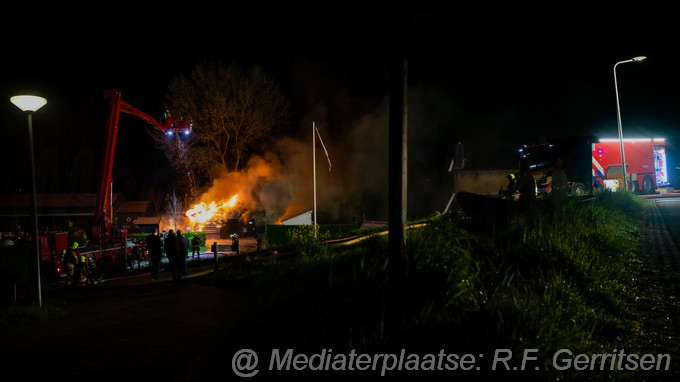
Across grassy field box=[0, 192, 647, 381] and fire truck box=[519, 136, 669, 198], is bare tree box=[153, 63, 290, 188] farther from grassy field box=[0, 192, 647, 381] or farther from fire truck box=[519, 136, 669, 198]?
grassy field box=[0, 192, 647, 381]

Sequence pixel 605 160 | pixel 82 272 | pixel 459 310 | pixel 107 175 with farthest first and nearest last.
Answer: pixel 605 160
pixel 107 175
pixel 82 272
pixel 459 310

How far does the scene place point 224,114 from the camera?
119ft

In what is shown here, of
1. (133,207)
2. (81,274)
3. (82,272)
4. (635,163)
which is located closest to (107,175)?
(82,272)

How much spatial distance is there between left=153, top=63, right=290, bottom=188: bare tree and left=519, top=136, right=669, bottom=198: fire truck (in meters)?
21.2

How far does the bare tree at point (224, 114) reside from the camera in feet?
119

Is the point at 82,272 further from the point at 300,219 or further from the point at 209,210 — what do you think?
the point at 209,210

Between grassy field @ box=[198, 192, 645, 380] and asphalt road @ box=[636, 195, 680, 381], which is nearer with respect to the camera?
grassy field @ box=[198, 192, 645, 380]

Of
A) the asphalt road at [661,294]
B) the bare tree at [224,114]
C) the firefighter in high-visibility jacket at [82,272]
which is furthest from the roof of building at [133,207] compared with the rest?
the asphalt road at [661,294]

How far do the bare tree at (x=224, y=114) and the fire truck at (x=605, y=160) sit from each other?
21171 millimetres

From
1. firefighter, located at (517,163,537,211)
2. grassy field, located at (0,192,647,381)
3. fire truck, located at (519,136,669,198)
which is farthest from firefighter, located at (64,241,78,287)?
fire truck, located at (519,136,669,198)

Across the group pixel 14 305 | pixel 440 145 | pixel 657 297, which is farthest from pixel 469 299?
pixel 440 145

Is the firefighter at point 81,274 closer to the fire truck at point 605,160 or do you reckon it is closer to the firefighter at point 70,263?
the firefighter at point 70,263

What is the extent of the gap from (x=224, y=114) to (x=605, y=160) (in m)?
25.6

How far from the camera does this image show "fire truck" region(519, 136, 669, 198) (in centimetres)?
2038
